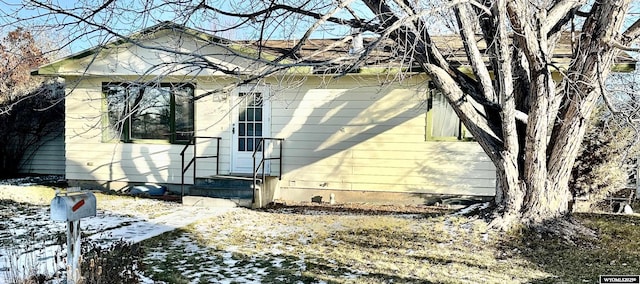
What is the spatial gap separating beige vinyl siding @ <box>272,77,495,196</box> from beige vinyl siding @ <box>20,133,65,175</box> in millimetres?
8007

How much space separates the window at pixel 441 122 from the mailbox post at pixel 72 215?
6.92m

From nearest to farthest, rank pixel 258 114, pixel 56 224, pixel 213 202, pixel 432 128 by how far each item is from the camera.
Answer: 1. pixel 56 224
2. pixel 213 202
3. pixel 432 128
4. pixel 258 114

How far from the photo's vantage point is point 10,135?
13219 millimetres

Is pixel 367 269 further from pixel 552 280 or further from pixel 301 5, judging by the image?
pixel 301 5

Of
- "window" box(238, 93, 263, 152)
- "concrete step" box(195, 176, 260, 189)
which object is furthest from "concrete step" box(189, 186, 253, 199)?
"window" box(238, 93, 263, 152)

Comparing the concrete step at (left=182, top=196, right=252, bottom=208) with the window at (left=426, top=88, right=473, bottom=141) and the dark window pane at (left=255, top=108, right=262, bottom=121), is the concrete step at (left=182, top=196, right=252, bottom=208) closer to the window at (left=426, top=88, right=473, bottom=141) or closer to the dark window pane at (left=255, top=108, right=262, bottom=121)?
the dark window pane at (left=255, top=108, right=262, bottom=121)

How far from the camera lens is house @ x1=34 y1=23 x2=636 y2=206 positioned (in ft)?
29.7

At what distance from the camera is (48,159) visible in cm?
1370

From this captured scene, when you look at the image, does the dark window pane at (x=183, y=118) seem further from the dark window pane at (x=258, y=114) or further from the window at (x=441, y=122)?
the window at (x=441, y=122)

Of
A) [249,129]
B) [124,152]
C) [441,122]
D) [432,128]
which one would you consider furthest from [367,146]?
[124,152]

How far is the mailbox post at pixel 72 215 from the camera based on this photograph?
3240mm

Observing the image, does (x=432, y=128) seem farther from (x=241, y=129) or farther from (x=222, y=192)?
(x=222, y=192)

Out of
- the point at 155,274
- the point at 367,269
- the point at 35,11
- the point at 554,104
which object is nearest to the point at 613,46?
the point at 554,104

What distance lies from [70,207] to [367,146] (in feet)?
22.1
